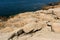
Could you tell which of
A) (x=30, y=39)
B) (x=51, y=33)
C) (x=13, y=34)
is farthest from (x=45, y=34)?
(x=13, y=34)

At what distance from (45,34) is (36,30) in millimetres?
836

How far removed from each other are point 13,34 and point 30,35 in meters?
0.91

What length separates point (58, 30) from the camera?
31.8 feet

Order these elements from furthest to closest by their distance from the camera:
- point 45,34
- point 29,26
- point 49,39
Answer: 1. point 29,26
2. point 45,34
3. point 49,39

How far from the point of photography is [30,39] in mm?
8992

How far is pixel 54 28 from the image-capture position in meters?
9.81

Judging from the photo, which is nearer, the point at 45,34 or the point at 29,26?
the point at 45,34

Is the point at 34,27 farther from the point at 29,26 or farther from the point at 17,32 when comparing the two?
the point at 17,32

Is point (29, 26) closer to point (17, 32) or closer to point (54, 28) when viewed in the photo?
point (17, 32)

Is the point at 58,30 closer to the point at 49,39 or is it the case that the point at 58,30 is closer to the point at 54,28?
the point at 54,28

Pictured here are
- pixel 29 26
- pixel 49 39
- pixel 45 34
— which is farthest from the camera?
pixel 29 26

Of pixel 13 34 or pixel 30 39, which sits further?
pixel 13 34

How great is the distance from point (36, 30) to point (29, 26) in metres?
0.44

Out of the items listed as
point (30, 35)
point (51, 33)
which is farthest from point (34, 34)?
point (51, 33)
